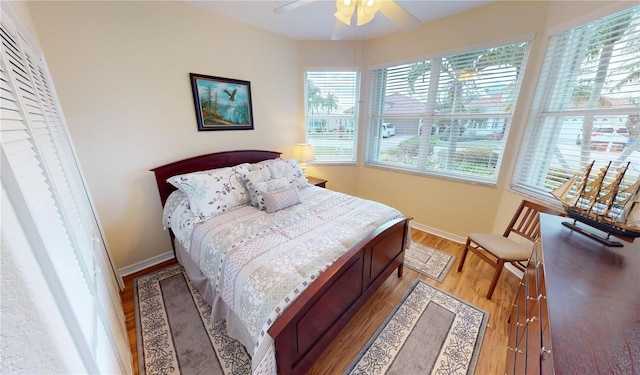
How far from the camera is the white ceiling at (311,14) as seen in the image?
2.13 metres

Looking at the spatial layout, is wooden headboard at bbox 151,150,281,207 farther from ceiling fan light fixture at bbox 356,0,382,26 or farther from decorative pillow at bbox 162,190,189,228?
ceiling fan light fixture at bbox 356,0,382,26

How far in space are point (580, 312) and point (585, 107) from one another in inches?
73.5

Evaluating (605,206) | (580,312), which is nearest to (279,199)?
(580,312)

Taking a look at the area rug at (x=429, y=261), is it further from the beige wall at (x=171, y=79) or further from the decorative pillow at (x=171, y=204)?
the decorative pillow at (x=171, y=204)

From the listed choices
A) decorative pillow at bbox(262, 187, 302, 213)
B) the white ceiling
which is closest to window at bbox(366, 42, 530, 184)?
the white ceiling

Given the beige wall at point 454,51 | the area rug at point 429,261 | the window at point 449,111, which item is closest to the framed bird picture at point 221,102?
the beige wall at point 454,51

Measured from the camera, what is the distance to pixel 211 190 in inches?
78.6

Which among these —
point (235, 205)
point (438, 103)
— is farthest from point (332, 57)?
point (235, 205)

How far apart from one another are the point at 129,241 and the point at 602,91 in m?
4.18

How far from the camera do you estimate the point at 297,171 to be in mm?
2680

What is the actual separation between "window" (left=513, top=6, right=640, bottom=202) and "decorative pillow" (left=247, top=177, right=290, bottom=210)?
7.77 feet

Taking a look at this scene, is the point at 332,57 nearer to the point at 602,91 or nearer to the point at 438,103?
the point at 438,103

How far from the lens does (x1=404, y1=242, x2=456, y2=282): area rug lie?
2.22m

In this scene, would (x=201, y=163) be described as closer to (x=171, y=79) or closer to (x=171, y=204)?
(x=171, y=204)
